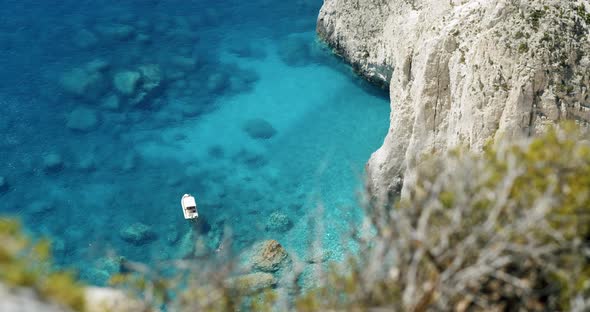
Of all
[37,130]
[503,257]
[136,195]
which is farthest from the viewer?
[37,130]

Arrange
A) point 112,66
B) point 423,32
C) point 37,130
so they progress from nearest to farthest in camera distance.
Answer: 1. point 423,32
2. point 37,130
3. point 112,66

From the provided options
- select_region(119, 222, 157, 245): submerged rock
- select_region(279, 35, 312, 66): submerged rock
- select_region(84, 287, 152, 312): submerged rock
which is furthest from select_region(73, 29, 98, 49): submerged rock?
select_region(84, 287, 152, 312): submerged rock

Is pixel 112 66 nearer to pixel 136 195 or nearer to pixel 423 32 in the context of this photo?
pixel 136 195

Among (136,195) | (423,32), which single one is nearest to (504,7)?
(423,32)

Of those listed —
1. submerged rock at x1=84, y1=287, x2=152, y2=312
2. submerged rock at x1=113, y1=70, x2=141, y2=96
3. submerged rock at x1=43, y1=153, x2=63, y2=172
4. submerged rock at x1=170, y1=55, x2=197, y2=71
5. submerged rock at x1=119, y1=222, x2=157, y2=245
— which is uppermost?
submerged rock at x1=84, y1=287, x2=152, y2=312

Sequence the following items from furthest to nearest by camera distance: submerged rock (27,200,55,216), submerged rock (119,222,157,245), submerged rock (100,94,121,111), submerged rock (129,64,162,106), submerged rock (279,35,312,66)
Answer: submerged rock (279,35,312,66) < submerged rock (129,64,162,106) < submerged rock (100,94,121,111) < submerged rock (27,200,55,216) < submerged rock (119,222,157,245)

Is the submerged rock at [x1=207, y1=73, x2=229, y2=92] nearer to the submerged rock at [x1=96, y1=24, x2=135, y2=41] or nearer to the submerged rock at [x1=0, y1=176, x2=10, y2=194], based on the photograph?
the submerged rock at [x1=96, y1=24, x2=135, y2=41]

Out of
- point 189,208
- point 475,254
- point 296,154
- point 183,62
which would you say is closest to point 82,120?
point 183,62
